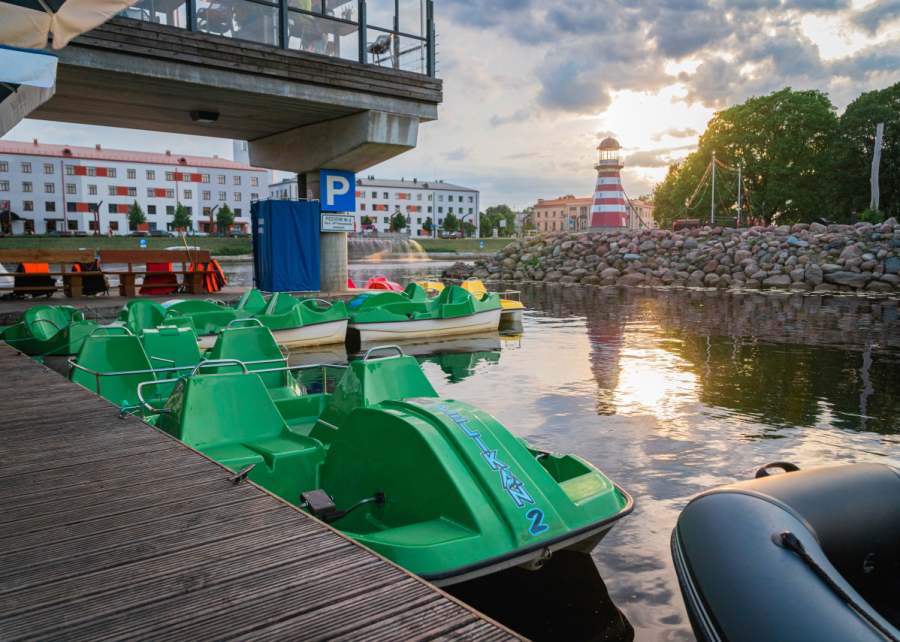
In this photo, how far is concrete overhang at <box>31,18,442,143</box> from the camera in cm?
1279

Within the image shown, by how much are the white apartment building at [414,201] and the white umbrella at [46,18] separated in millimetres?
106650

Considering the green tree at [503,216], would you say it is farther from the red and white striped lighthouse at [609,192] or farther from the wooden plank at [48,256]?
the wooden plank at [48,256]

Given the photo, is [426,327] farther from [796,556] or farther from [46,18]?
[796,556]

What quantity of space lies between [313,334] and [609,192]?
37563mm

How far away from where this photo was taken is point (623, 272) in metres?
32.3

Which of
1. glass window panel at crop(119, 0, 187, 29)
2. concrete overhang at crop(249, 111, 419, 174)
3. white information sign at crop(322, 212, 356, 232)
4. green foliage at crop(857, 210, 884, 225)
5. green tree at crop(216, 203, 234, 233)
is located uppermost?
green tree at crop(216, 203, 234, 233)

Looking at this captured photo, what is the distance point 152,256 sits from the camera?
58.9 feet

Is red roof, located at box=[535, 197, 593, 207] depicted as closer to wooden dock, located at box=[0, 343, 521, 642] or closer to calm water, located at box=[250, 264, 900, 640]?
calm water, located at box=[250, 264, 900, 640]

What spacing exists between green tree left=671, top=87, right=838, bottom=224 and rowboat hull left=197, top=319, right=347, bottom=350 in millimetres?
39420

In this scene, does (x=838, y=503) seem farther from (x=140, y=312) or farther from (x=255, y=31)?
(x=255, y=31)

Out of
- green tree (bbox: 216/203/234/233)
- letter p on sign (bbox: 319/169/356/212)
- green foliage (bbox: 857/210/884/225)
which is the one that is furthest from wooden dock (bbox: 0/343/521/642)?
green tree (bbox: 216/203/234/233)

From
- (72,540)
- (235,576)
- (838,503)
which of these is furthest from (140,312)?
(838,503)

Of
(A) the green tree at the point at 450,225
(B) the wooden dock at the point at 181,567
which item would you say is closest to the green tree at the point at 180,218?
(A) the green tree at the point at 450,225

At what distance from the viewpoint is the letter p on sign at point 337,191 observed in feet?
59.8
